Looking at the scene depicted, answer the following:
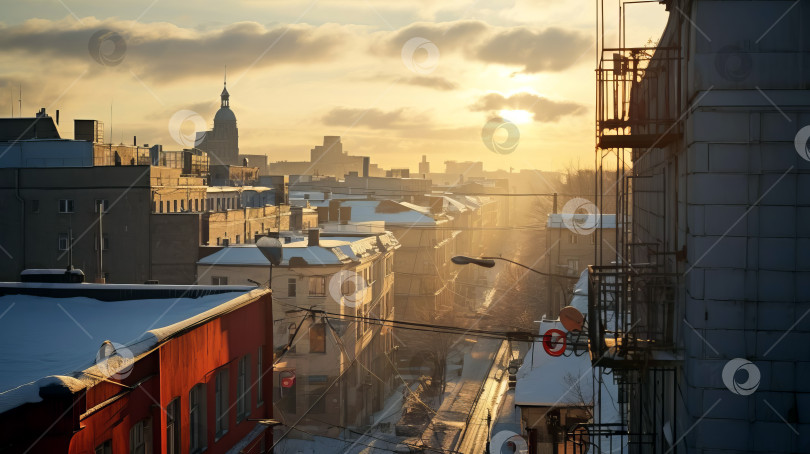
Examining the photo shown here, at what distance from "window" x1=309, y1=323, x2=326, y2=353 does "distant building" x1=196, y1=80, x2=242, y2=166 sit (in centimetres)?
11824

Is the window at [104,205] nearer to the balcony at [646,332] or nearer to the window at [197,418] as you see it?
the window at [197,418]

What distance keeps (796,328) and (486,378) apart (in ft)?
126

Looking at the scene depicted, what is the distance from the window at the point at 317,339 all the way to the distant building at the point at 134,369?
16.9 m

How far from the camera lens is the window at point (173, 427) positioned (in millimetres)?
13945

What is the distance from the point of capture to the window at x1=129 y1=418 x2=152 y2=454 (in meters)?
12.6

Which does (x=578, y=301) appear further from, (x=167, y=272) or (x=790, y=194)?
(x=790, y=194)

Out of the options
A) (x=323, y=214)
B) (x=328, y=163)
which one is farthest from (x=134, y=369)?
(x=328, y=163)

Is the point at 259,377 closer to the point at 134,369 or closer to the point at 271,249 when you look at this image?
the point at 134,369

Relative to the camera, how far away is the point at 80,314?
16141 millimetres

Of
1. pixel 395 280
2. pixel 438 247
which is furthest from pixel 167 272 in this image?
pixel 438 247

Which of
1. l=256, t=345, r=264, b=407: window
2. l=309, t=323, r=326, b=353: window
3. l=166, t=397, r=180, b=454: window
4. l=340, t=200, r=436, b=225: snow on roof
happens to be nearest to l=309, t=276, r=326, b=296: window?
l=309, t=323, r=326, b=353: window

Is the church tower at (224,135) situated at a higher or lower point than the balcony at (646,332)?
higher

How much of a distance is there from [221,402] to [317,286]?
21.2m

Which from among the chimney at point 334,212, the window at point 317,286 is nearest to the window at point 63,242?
the window at point 317,286
